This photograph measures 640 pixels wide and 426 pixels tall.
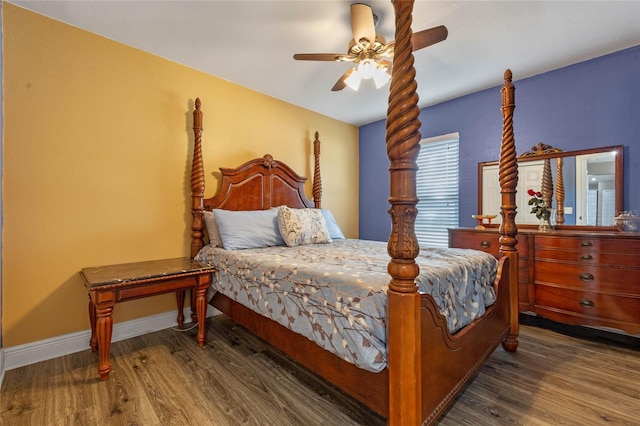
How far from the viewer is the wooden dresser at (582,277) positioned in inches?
87.9

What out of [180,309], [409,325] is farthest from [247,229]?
[409,325]

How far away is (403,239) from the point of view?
116 cm

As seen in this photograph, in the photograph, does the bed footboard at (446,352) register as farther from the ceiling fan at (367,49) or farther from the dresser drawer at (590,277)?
the ceiling fan at (367,49)

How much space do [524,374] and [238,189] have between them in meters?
2.87

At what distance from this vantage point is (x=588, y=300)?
2.38 meters

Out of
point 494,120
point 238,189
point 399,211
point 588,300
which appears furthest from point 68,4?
point 588,300

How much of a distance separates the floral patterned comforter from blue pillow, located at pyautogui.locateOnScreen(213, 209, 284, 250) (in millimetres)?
205

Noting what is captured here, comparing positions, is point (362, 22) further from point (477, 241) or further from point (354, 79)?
point (477, 241)

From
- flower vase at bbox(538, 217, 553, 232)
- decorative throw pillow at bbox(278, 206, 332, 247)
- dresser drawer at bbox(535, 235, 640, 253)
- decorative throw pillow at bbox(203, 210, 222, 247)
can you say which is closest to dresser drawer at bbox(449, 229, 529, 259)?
dresser drawer at bbox(535, 235, 640, 253)

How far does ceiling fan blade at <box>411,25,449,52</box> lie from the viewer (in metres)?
1.67

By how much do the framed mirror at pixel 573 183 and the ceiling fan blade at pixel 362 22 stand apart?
2.16 metres

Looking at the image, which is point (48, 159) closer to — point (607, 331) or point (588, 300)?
point (588, 300)

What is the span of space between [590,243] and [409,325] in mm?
2223

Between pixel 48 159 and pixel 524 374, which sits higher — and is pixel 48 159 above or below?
above
